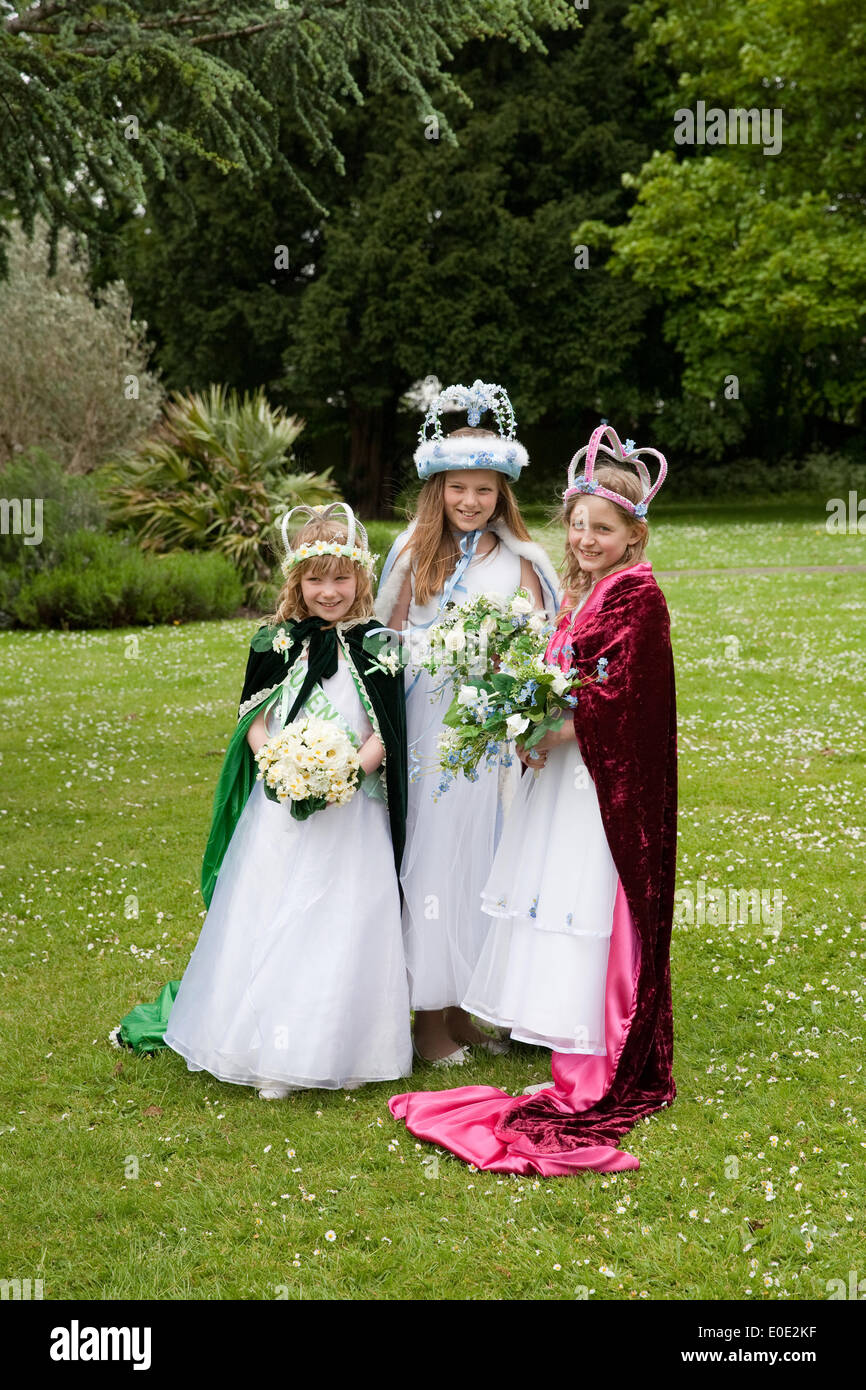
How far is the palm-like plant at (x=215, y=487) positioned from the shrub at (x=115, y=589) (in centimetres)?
98

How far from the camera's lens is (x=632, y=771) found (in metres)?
4.30

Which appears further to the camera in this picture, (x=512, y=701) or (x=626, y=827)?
(x=626, y=827)

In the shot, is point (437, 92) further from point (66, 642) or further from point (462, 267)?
point (66, 642)

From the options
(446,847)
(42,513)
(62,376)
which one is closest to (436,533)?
(446,847)

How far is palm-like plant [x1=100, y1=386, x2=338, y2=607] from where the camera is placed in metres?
18.0

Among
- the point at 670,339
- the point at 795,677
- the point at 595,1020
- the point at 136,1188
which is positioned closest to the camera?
the point at 136,1188

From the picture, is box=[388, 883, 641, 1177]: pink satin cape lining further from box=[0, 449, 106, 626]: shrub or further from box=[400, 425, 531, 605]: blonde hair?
box=[0, 449, 106, 626]: shrub

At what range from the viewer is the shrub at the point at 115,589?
642 inches

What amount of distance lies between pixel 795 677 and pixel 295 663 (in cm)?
830

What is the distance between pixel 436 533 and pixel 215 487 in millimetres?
14350

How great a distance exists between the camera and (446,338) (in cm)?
2998

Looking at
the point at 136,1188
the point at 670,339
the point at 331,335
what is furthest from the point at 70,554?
the point at 670,339

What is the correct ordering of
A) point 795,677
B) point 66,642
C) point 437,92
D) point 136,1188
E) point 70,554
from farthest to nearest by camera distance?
point 437,92, point 70,554, point 66,642, point 795,677, point 136,1188

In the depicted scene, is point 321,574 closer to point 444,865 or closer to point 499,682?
point 499,682
